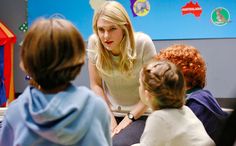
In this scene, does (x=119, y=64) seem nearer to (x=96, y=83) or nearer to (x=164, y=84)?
(x=96, y=83)

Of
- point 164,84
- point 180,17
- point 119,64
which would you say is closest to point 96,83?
point 119,64

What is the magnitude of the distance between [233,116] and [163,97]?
0.90m

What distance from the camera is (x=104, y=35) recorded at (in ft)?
5.57

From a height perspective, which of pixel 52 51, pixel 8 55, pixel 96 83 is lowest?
pixel 96 83

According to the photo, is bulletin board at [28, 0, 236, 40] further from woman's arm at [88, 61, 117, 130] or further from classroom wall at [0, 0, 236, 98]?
woman's arm at [88, 61, 117, 130]

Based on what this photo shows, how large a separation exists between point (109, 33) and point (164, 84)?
56 centimetres

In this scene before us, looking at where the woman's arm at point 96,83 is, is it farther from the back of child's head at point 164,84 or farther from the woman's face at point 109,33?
the back of child's head at point 164,84

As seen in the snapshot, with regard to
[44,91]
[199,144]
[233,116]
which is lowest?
[199,144]

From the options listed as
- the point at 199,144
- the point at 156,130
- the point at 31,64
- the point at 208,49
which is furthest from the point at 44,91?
the point at 208,49

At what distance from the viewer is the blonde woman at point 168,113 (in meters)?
1.20

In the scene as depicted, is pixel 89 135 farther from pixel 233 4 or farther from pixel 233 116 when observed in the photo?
pixel 233 4

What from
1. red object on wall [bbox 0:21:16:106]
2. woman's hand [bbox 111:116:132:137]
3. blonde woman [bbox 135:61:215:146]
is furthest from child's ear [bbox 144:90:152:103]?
red object on wall [bbox 0:21:16:106]

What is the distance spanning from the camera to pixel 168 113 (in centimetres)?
123

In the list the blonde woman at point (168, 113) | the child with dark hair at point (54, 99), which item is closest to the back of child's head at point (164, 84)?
the blonde woman at point (168, 113)
